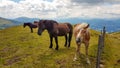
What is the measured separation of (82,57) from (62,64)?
10.8 ft

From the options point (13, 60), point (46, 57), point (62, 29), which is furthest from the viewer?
point (62, 29)

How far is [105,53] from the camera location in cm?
3553

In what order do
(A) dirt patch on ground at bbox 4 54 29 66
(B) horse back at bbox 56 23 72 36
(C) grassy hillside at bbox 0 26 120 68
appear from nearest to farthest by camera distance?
(C) grassy hillside at bbox 0 26 120 68 < (A) dirt patch on ground at bbox 4 54 29 66 < (B) horse back at bbox 56 23 72 36

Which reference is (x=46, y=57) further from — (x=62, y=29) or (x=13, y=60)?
(x=62, y=29)

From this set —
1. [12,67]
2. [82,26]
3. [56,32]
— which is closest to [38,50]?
[56,32]

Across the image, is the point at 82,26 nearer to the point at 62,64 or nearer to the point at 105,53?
the point at 62,64

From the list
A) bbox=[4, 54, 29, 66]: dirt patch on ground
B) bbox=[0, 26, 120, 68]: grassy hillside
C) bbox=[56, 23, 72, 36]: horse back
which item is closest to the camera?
bbox=[0, 26, 120, 68]: grassy hillside

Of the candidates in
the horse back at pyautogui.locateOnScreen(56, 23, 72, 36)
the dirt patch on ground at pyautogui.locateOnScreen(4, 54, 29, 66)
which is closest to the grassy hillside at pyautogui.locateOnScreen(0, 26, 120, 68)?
the dirt patch on ground at pyautogui.locateOnScreen(4, 54, 29, 66)

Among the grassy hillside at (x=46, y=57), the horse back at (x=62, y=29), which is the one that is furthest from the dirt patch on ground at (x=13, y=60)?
the horse back at (x=62, y=29)

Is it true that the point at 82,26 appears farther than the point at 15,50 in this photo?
No

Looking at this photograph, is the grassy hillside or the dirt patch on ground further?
the dirt patch on ground

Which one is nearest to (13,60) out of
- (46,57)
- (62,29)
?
(46,57)

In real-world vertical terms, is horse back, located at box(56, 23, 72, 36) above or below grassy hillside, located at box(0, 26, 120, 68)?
above

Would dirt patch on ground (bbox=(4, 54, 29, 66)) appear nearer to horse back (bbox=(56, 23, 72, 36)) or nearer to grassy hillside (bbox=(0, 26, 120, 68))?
grassy hillside (bbox=(0, 26, 120, 68))
